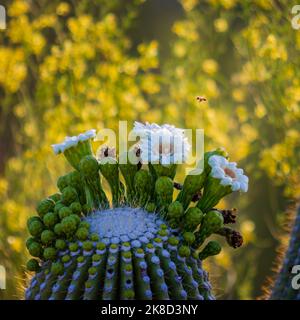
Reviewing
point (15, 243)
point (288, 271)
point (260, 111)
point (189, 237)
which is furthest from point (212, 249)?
point (260, 111)

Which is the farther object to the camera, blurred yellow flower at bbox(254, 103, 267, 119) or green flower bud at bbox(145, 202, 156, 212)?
blurred yellow flower at bbox(254, 103, 267, 119)

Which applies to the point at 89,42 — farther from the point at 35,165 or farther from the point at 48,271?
the point at 48,271

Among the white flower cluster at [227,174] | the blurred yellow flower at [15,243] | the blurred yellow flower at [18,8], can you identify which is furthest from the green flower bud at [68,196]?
the blurred yellow flower at [18,8]

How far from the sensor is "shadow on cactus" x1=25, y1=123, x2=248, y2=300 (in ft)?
7.36

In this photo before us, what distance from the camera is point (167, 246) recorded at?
2.33 meters

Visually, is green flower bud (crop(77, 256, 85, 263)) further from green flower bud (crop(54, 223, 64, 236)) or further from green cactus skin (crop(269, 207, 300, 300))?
green cactus skin (crop(269, 207, 300, 300))

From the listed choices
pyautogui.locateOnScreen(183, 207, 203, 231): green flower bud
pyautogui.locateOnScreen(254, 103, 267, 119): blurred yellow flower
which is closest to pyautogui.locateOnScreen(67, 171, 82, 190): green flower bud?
pyautogui.locateOnScreen(183, 207, 203, 231): green flower bud

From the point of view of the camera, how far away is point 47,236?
2.35 meters

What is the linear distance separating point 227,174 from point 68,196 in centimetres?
62

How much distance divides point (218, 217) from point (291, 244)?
919 millimetres

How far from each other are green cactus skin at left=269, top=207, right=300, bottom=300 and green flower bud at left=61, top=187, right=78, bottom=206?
1241 millimetres

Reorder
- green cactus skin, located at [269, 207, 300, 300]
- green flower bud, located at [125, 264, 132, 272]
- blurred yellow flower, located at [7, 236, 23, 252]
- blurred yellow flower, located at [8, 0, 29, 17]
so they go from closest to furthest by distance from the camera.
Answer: green flower bud, located at [125, 264, 132, 272]
green cactus skin, located at [269, 207, 300, 300]
blurred yellow flower, located at [7, 236, 23, 252]
blurred yellow flower, located at [8, 0, 29, 17]

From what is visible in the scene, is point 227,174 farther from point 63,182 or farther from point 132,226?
point 63,182

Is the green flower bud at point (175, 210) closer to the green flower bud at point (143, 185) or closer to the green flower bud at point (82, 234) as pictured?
the green flower bud at point (143, 185)
